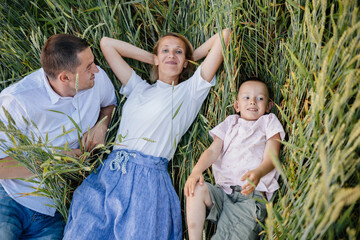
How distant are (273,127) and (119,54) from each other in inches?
48.0

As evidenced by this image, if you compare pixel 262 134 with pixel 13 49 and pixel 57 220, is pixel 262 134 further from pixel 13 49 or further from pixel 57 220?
pixel 13 49

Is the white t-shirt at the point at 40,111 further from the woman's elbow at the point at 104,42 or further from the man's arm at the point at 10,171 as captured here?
the woman's elbow at the point at 104,42

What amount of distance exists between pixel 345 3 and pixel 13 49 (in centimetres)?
210

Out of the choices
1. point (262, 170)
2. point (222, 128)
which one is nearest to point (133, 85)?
point (222, 128)

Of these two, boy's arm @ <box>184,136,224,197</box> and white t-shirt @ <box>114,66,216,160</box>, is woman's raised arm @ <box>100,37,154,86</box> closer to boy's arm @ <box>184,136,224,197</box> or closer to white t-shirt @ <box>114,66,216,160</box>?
white t-shirt @ <box>114,66,216,160</box>

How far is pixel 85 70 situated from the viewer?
1.84m

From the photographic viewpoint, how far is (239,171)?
5.71 ft

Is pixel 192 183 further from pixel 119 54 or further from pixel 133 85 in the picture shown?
pixel 119 54

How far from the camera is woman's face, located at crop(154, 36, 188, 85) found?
209cm

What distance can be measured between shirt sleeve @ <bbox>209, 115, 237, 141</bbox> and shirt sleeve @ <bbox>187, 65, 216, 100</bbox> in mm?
244

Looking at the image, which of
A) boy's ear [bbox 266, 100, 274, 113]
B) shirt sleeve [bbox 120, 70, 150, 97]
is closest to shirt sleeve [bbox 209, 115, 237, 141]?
boy's ear [bbox 266, 100, 274, 113]

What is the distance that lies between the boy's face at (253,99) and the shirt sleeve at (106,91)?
3.12 ft

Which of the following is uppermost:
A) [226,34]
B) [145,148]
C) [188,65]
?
[226,34]

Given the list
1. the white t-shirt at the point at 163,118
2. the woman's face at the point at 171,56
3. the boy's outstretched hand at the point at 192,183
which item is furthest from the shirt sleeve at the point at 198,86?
the boy's outstretched hand at the point at 192,183
